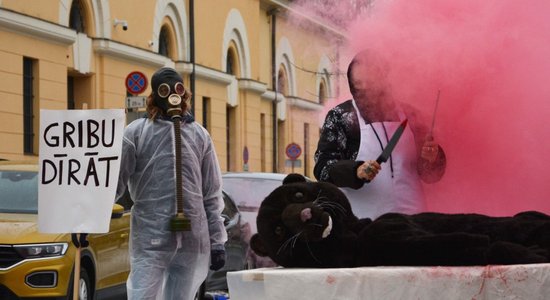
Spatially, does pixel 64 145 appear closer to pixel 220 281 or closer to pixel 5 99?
pixel 220 281

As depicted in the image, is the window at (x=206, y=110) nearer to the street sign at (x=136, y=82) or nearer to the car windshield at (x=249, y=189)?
the street sign at (x=136, y=82)

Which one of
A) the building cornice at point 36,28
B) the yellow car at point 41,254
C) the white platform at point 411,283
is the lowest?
the yellow car at point 41,254

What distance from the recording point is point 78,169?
6.50 metres

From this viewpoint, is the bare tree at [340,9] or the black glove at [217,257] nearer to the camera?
the bare tree at [340,9]

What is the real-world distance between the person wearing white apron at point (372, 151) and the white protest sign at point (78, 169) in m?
1.48

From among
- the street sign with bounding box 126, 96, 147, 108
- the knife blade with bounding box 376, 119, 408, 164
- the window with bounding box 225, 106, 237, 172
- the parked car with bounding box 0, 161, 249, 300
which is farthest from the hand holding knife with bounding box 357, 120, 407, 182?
the window with bounding box 225, 106, 237, 172

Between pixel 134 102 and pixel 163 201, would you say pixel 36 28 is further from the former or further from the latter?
pixel 163 201

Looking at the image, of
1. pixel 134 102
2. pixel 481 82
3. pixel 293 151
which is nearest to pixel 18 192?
pixel 481 82

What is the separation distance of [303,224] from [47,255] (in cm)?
626

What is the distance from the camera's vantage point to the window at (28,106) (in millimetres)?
25953

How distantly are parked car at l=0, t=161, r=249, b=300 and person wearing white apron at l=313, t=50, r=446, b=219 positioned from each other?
391cm

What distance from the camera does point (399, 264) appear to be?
419 cm

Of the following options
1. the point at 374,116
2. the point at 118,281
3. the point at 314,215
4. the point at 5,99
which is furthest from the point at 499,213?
the point at 5,99

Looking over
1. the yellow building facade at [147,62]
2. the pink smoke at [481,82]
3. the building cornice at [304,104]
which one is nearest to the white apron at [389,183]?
the pink smoke at [481,82]
